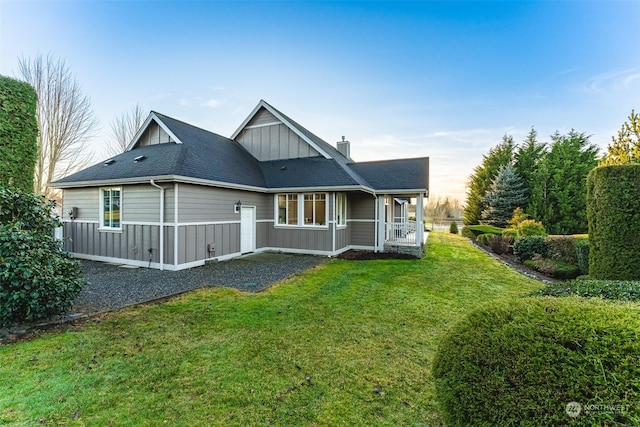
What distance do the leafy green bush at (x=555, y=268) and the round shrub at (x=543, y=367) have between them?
8.69m

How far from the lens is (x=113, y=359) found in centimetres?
347

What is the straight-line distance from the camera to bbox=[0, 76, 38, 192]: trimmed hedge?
546 cm

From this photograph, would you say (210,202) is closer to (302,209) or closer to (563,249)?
(302,209)

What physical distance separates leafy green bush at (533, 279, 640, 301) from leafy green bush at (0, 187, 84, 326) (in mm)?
7242

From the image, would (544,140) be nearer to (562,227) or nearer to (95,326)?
(562,227)

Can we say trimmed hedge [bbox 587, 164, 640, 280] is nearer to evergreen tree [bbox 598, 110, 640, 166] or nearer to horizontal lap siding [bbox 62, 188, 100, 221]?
evergreen tree [bbox 598, 110, 640, 166]

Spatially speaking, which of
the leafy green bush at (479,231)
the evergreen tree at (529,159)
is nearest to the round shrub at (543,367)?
the leafy green bush at (479,231)

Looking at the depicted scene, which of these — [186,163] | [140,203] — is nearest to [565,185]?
[186,163]

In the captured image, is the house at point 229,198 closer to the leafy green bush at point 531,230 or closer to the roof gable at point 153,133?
the roof gable at point 153,133

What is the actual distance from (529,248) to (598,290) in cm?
902

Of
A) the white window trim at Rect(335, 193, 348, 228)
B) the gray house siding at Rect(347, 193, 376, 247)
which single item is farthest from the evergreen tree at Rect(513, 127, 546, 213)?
the white window trim at Rect(335, 193, 348, 228)

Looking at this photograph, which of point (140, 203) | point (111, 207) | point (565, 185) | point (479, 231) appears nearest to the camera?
point (140, 203)

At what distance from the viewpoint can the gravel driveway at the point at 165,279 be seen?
5.88 metres

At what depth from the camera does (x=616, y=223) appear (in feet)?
19.0
